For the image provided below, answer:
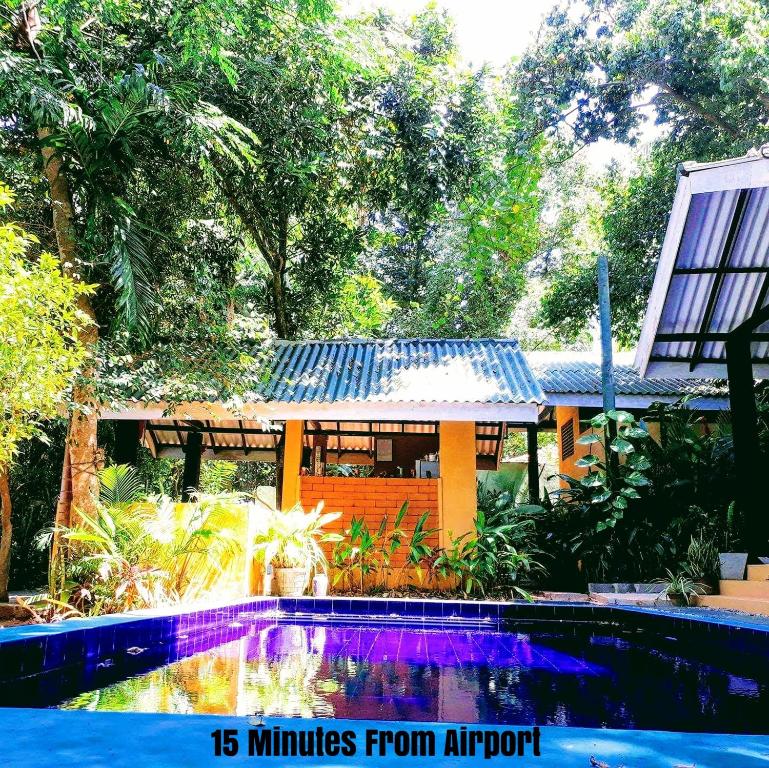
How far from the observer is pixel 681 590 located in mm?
7598

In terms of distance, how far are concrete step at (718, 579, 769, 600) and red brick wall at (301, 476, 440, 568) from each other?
13.2 feet

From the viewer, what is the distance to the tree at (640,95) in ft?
44.9

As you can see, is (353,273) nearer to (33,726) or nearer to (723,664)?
(723,664)

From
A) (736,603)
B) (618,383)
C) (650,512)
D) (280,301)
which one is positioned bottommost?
(736,603)

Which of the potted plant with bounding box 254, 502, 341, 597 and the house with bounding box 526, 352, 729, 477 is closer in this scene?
the potted plant with bounding box 254, 502, 341, 597

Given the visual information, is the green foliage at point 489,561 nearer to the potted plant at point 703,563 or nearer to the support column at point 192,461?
the potted plant at point 703,563

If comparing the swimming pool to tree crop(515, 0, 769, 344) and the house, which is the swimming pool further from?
tree crop(515, 0, 769, 344)

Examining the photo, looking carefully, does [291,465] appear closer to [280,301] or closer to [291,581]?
[291,581]

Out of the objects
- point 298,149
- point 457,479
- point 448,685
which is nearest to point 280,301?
point 298,149

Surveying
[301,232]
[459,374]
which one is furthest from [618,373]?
[301,232]

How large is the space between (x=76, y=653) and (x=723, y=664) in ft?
14.3

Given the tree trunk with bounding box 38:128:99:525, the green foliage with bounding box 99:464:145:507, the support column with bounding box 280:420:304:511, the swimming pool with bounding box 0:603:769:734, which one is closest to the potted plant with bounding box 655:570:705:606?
the swimming pool with bounding box 0:603:769:734

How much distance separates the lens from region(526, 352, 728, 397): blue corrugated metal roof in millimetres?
12273

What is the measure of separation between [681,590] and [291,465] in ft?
18.5
